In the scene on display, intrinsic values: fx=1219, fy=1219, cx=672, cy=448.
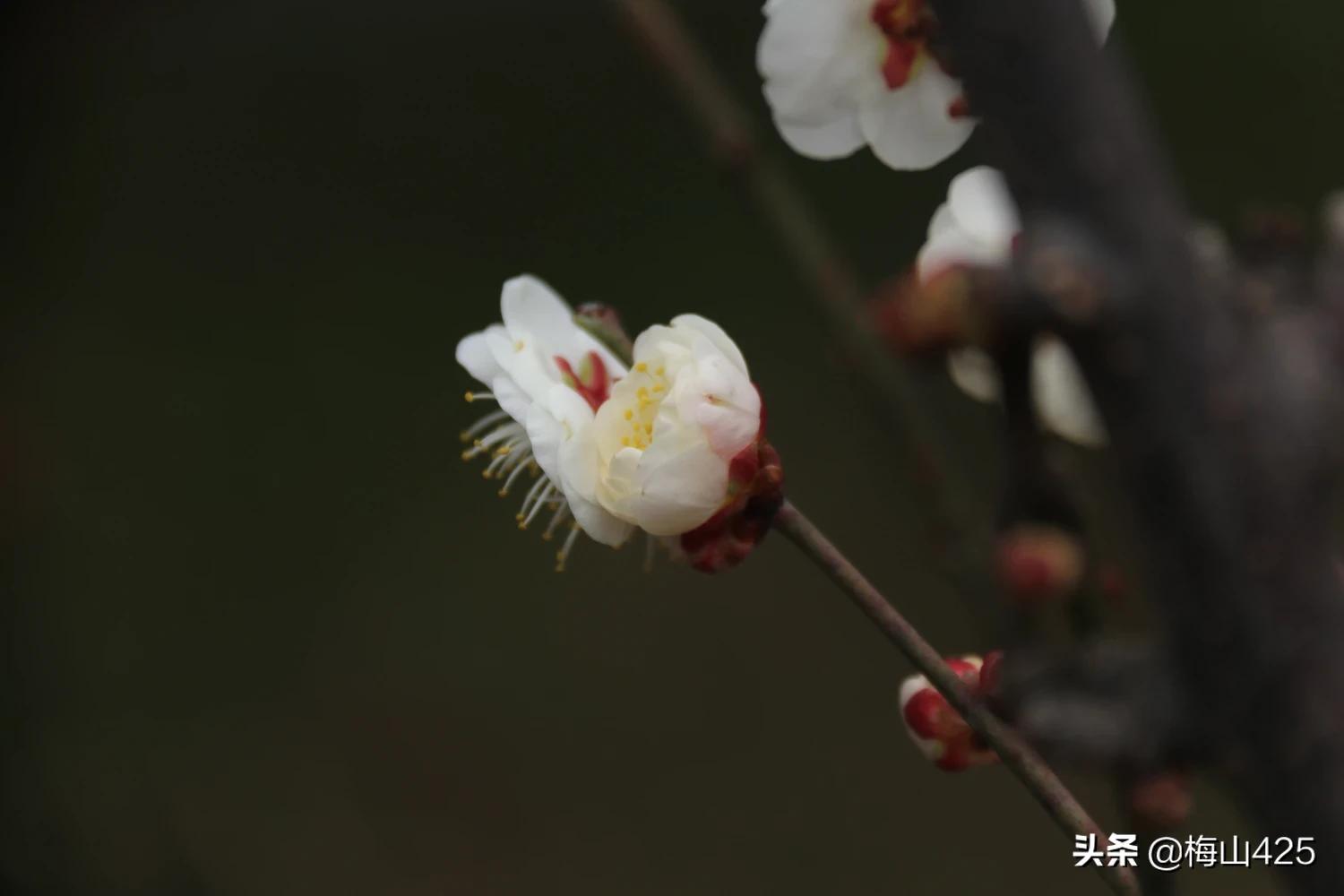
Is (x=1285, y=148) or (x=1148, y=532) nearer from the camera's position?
(x=1148, y=532)

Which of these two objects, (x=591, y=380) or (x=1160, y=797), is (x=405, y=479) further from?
(x=1160, y=797)

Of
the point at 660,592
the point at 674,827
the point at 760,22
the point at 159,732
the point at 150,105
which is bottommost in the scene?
the point at 159,732

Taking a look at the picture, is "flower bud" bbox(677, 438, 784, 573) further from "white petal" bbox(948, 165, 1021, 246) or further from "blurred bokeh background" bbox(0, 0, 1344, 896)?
"blurred bokeh background" bbox(0, 0, 1344, 896)

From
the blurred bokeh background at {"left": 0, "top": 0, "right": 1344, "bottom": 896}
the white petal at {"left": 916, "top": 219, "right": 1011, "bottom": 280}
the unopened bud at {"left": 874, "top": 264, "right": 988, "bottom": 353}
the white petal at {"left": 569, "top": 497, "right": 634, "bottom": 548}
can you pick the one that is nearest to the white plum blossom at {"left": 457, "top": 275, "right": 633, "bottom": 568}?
the white petal at {"left": 569, "top": 497, "right": 634, "bottom": 548}

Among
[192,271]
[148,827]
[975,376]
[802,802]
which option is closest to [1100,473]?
[975,376]

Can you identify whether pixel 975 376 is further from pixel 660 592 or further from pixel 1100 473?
pixel 660 592

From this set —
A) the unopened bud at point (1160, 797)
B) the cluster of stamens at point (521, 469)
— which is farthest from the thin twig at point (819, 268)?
the unopened bud at point (1160, 797)

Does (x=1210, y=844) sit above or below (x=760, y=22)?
below

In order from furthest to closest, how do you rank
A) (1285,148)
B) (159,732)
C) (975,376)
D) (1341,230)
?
(159,732) < (1285,148) < (975,376) < (1341,230)
